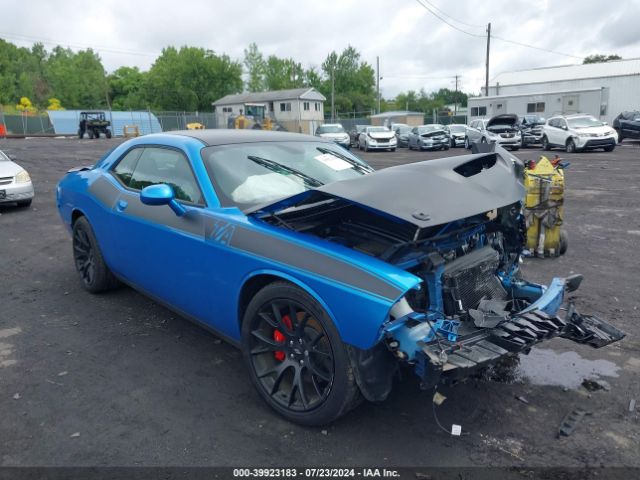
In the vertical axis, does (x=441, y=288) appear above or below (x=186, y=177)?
below

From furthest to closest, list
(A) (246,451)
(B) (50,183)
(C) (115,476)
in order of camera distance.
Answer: (B) (50,183), (A) (246,451), (C) (115,476)

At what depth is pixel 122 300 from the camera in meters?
4.87

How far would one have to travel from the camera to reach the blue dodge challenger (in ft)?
8.32

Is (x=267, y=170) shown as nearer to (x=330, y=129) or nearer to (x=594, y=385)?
→ (x=594, y=385)

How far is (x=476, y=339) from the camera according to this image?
267 centimetres

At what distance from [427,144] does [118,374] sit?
2481 centimetres

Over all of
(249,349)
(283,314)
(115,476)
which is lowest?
(115,476)

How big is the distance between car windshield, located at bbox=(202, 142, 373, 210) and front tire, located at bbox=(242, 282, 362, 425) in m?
0.79

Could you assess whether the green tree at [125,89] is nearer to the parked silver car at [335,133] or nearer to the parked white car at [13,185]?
the parked silver car at [335,133]

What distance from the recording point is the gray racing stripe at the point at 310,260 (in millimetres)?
2463

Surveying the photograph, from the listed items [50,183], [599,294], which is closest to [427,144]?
[50,183]

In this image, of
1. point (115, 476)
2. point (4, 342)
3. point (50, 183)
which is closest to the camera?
point (115, 476)

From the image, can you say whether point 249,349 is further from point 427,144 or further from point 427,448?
point 427,144

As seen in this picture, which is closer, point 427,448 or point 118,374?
point 427,448
